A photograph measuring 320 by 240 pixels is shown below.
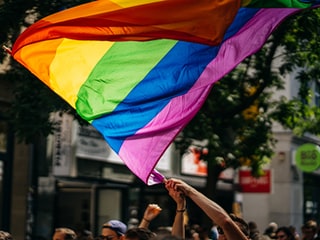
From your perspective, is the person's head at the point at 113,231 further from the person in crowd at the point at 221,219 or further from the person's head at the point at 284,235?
the person's head at the point at 284,235

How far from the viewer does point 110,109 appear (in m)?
9.94

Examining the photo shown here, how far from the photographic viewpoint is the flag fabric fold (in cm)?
960

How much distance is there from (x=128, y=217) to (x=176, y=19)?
14.2m

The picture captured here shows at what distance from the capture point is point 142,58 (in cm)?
1012

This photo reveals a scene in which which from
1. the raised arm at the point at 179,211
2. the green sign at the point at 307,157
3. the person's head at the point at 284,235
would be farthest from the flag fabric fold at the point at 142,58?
the green sign at the point at 307,157

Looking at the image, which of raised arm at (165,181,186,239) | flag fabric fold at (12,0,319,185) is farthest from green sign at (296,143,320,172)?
raised arm at (165,181,186,239)

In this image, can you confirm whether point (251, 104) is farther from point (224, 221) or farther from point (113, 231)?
point (224, 221)

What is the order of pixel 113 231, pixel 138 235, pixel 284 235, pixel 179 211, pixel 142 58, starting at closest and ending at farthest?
pixel 138 235 → pixel 179 211 → pixel 113 231 → pixel 142 58 → pixel 284 235

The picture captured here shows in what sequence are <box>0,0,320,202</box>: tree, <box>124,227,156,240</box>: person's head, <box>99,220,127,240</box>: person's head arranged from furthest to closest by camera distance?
<box>0,0,320,202</box>: tree < <box>99,220,127,240</box>: person's head < <box>124,227,156,240</box>: person's head

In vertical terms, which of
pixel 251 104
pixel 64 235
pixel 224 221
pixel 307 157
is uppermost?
pixel 251 104

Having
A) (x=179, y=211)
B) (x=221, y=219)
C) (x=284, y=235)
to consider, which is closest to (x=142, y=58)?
(x=179, y=211)

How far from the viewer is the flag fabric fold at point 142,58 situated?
9602 mm

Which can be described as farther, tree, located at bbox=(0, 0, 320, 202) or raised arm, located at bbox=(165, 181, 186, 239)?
tree, located at bbox=(0, 0, 320, 202)

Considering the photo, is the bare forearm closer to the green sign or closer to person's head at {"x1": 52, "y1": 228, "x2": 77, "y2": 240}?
person's head at {"x1": 52, "y1": 228, "x2": 77, "y2": 240}
